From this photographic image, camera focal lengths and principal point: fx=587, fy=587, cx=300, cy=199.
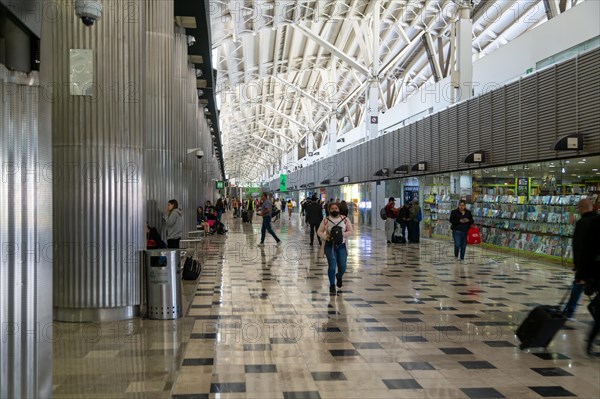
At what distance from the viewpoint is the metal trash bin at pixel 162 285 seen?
761 centimetres

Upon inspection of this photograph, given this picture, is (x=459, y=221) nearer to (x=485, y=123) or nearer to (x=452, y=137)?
(x=485, y=123)

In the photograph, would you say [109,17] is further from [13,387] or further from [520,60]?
[520,60]

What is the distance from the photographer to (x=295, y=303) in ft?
29.5

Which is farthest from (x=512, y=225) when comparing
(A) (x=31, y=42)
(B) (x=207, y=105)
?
(B) (x=207, y=105)

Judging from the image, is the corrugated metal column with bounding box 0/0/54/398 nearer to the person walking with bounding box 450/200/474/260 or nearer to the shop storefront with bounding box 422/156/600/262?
the shop storefront with bounding box 422/156/600/262

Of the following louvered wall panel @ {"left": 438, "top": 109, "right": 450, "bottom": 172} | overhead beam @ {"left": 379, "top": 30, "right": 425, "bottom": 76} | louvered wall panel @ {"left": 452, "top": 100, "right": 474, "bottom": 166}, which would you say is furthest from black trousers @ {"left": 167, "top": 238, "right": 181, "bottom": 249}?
overhead beam @ {"left": 379, "top": 30, "right": 425, "bottom": 76}

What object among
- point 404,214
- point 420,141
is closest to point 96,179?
point 404,214

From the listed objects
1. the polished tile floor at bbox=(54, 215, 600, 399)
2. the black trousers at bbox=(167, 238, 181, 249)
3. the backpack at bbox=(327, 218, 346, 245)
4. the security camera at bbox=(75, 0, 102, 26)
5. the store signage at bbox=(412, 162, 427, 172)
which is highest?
the security camera at bbox=(75, 0, 102, 26)

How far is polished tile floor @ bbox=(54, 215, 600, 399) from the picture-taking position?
193 inches

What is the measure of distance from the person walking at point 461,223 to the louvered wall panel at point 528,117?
185cm

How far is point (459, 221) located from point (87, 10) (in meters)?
10.8

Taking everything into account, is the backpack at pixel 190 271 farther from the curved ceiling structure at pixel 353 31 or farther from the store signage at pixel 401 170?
the curved ceiling structure at pixel 353 31

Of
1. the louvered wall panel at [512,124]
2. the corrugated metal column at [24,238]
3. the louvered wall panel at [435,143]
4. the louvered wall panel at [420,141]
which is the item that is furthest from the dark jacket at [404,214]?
the corrugated metal column at [24,238]

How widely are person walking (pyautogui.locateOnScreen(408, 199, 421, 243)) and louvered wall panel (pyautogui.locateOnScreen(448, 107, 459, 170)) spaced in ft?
6.01
